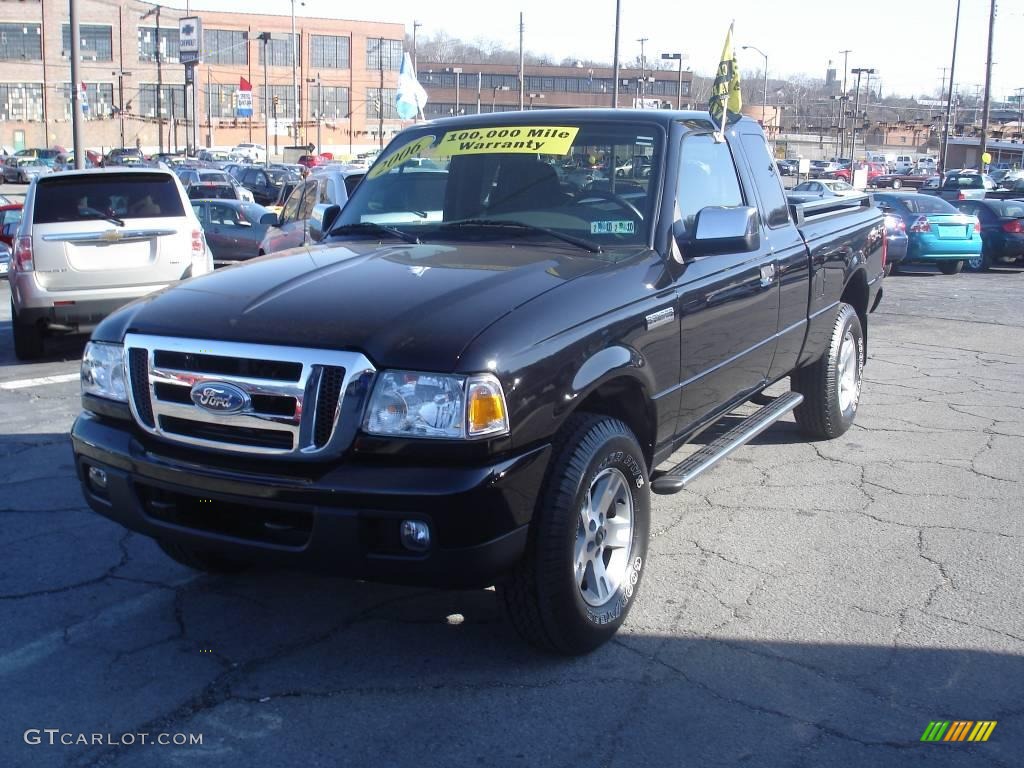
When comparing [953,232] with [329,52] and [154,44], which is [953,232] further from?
[329,52]

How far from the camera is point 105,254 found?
Answer: 9.61m

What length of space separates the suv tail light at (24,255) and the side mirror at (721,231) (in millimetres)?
7037

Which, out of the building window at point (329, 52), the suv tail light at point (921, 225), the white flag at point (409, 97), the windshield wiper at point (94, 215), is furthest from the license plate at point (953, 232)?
the building window at point (329, 52)

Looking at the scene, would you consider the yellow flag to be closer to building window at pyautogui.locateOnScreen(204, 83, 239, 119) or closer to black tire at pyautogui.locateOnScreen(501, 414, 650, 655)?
black tire at pyautogui.locateOnScreen(501, 414, 650, 655)

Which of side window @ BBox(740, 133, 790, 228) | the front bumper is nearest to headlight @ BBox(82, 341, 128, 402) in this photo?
the front bumper

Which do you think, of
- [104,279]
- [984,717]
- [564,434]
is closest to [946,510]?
[984,717]

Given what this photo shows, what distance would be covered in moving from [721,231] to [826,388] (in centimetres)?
263

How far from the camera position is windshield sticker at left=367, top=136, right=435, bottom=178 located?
5230 millimetres

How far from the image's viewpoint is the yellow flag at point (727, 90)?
536cm

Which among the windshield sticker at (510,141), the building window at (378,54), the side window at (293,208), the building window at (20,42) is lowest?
the side window at (293,208)

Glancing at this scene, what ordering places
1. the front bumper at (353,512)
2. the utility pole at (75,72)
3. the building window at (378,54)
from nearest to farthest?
the front bumper at (353,512), the utility pole at (75,72), the building window at (378,54)

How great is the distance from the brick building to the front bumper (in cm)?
7677

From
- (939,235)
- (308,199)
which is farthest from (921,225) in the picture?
(308,199)

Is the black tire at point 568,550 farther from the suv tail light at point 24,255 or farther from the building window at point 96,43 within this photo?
the building window at point 96,43
